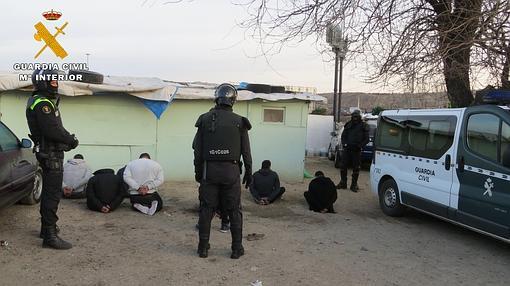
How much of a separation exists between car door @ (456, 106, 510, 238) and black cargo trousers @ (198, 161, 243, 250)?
120 inches

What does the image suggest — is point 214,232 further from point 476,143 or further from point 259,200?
point 476,143

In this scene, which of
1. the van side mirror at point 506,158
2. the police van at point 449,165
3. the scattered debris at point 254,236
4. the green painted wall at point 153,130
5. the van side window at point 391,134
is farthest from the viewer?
the green painted wall at point 153,130

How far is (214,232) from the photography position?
6.64 meters

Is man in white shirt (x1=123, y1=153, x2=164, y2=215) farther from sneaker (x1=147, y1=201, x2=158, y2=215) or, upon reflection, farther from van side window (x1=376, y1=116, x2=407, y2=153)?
van side window (x1=376, y1=116, x2=407, y2=153)

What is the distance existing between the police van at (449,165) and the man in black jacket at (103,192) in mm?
4488

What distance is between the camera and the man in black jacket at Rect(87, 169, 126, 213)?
758 cm

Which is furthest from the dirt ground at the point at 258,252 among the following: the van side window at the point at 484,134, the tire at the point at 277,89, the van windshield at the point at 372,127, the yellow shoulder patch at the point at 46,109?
the van windshield at the point at 372,127

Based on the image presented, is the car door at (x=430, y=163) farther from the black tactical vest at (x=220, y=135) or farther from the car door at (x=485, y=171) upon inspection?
the black tactical vest at (x=220, y=135)

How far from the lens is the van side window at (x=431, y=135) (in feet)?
22.7

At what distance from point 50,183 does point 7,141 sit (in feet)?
5.90

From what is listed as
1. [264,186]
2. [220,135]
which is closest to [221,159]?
[220,135]

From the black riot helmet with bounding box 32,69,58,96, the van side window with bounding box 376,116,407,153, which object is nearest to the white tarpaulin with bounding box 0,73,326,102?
the van side window with bounding box 376,116,407,153

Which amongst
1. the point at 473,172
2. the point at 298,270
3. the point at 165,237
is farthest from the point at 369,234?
the point at 165,237

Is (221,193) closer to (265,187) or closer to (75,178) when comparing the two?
(265,187)
